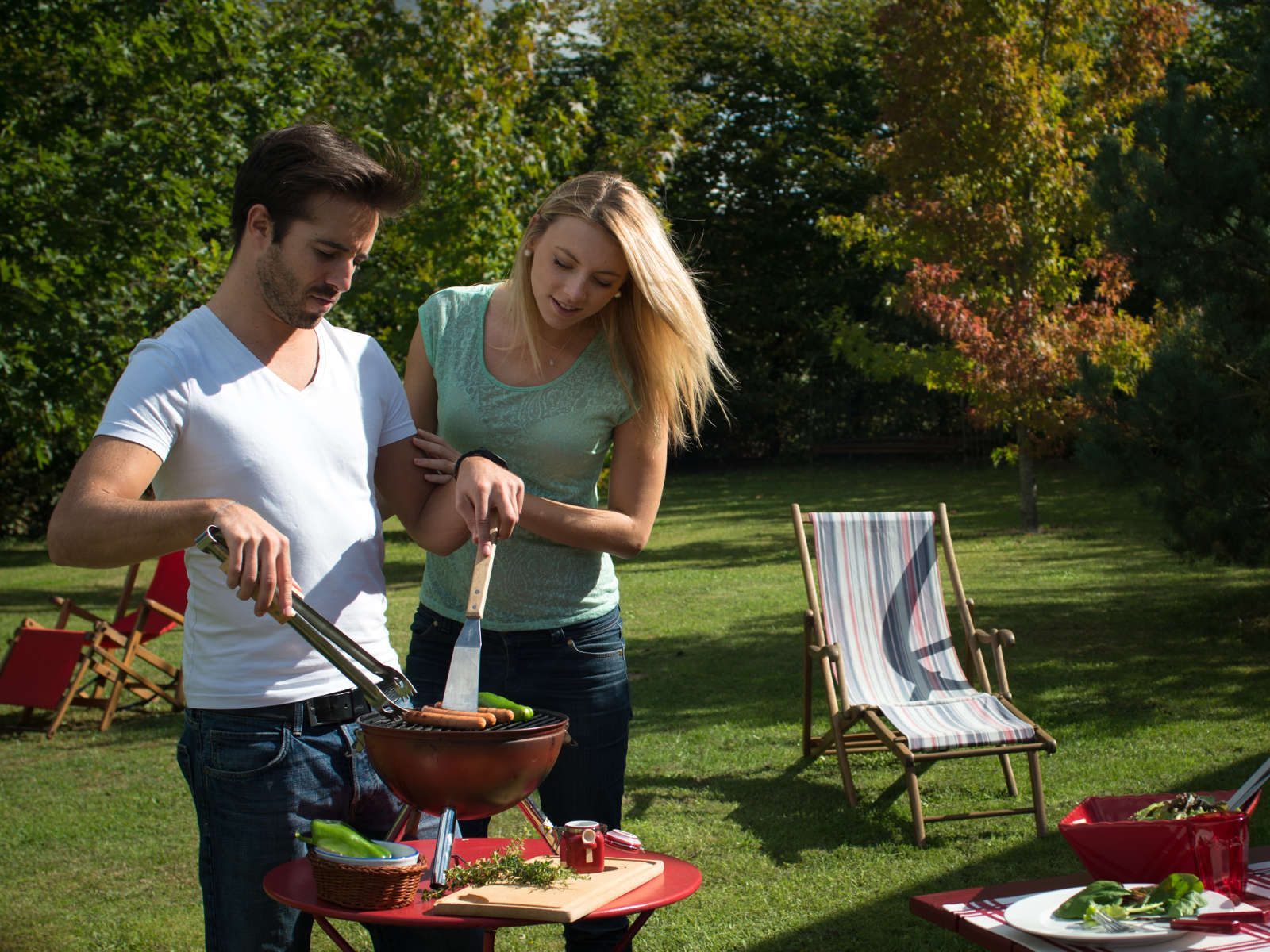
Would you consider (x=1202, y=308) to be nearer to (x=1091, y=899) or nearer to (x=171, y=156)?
(x=1091, y=899)

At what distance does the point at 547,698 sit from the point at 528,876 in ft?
2.07

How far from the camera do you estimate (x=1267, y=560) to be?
732 cm

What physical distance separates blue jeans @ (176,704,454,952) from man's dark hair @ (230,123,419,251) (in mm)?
773

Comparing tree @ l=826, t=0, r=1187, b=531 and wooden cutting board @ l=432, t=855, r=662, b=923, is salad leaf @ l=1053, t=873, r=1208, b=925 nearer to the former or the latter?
wooden cutting board @ l=432, t=855, r=662, b=923

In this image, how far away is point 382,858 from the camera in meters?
1.77

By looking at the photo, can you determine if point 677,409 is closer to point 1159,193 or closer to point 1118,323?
point 1159,193

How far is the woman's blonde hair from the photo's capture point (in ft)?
7.87

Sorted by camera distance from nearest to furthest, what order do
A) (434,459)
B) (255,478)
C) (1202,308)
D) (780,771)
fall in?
(255,478) < (434,459) < (780,771) < (1202,308)

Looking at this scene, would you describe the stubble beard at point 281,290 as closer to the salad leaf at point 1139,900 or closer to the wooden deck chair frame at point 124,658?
the salad leaf at point 1139,900

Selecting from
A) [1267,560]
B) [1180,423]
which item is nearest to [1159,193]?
[1180,423]

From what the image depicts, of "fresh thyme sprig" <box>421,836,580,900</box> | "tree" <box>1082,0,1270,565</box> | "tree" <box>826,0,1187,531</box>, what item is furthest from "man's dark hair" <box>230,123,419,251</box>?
"tree" <box>826,0,1187,531</box>

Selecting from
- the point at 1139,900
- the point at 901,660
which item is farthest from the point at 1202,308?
the point at 1139,900

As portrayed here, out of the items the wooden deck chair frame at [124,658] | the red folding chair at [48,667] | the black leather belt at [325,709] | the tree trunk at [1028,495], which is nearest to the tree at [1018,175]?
the tree trunk at [1028,495]

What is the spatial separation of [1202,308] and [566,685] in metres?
6.08
